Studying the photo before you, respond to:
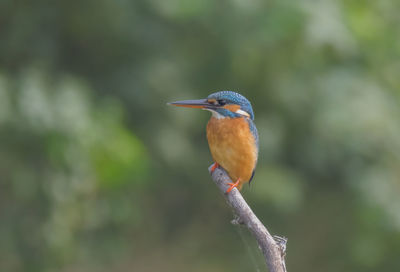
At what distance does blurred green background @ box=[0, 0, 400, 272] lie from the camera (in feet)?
10.4

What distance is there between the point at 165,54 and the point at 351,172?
4.92 feet

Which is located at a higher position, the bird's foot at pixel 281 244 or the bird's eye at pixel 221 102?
the bird's eye at pixel 221 102

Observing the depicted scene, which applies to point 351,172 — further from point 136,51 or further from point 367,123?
point 136,51

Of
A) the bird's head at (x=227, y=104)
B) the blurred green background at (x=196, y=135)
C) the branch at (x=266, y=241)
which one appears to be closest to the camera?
the branch at (x=266, y=241)

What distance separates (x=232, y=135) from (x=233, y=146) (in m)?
0.04

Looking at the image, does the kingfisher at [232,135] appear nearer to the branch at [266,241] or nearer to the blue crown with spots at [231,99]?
the blue crown with spots at [231,99]

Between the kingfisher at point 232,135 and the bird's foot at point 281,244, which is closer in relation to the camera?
the bird's foot at point 281,244

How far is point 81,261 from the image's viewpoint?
11.1 ft

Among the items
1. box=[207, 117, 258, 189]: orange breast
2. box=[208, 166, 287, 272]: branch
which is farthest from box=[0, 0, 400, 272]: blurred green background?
box=[208, 166, 287, 272]: branch

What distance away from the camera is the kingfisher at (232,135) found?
1.74 m

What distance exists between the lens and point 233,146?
1.78 metres

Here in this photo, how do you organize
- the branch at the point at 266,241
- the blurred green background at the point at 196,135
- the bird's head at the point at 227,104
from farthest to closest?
the blurred green background at the point at 196,135
the bird's head at the point at 227,104
the branch at the point at 266,241

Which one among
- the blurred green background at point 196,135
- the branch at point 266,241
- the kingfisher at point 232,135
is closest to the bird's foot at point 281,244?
the branch at point 266,241

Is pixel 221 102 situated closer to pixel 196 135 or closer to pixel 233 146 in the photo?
pixel 233 146
